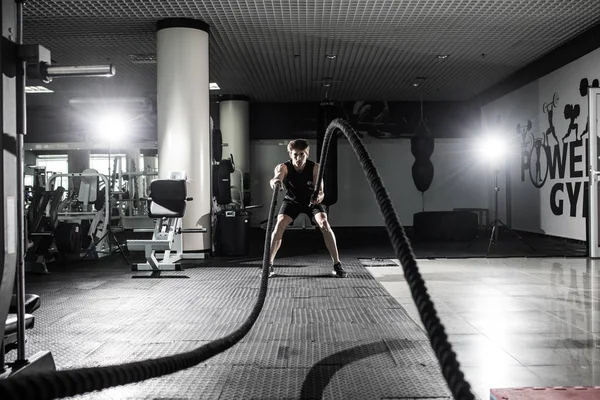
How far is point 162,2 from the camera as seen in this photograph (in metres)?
6.53

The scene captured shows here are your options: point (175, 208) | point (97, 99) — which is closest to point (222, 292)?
point (175, 208)

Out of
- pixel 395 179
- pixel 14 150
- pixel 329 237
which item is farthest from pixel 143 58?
pixel 14 150

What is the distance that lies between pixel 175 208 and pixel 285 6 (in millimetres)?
2956

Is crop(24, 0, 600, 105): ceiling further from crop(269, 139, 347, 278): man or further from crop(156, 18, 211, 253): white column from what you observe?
crop(269, 139, 347, 278): man

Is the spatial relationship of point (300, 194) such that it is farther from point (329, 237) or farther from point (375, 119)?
point (375, 119)

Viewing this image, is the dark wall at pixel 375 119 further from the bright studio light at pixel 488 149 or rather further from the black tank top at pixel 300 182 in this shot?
the black tank top at pixel 300 182

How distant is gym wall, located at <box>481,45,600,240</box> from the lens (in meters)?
8.23

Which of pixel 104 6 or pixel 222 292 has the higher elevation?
pixel 104 6

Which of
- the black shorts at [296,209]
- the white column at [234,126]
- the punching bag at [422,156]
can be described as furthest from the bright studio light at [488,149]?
the black shorts at [296,209]

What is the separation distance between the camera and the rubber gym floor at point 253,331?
2.17 meters

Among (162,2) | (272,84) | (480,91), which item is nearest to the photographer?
(162,2)

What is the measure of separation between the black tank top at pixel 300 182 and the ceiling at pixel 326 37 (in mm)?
2519

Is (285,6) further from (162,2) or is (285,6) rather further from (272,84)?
(272,84)

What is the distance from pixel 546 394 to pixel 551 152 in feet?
27.8
